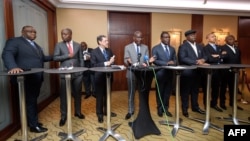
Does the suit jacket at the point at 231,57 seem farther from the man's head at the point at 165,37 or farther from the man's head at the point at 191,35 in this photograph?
the man's head at the point at 165,37

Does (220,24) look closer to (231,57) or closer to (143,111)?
(231,57)

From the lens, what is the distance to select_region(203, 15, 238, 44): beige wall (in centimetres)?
644

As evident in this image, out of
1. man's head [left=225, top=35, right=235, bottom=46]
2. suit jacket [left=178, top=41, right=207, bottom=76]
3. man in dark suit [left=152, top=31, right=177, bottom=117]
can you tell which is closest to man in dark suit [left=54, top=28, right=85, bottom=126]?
man in dark suit [left=152, top=31, right=177, bottom=117]

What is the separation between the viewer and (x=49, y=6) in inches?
192

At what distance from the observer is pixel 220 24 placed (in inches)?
258

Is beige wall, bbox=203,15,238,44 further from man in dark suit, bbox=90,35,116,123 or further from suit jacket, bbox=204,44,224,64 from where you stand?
man in dark suit, bbox=90,35,116,123

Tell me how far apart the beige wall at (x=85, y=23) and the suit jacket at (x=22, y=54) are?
2.69 m

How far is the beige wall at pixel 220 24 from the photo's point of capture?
21.1 ft

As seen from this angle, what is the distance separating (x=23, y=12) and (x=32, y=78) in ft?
4.65

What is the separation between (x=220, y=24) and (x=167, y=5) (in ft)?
7.09

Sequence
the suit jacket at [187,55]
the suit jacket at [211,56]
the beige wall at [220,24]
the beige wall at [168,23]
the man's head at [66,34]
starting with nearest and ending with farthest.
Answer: the man's head at [66,34], the suit jacket at [187,55], the suit jacket at [211,56], the beige wall at [168,23], the beige wall at [220,24]

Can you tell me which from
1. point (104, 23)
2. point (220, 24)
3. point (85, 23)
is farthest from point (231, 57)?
point (85, 23)

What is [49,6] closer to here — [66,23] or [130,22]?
[66,23]

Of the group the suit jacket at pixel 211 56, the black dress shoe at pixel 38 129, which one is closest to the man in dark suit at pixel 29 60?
the black dress shoe at pixel 38 129
